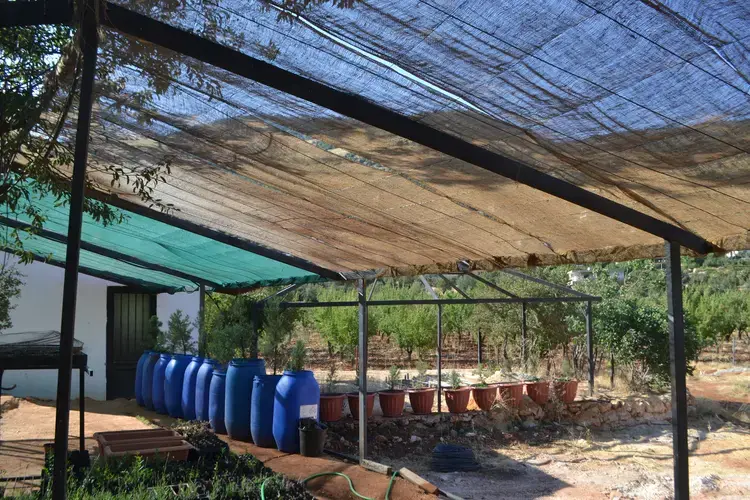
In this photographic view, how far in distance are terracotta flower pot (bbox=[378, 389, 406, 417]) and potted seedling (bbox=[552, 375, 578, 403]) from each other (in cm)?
245

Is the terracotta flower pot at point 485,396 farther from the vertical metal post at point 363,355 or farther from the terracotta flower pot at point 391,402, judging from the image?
the vertical metal post at point 363,355

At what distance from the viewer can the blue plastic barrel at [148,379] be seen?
9.77 m

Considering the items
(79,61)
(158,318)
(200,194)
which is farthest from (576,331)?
(79,61)

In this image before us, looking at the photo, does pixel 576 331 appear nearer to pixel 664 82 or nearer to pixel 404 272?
pixel 404 272

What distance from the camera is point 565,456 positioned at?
8.10 m

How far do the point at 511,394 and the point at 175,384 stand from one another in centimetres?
453

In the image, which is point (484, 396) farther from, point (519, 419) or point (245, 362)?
point (245, 362)

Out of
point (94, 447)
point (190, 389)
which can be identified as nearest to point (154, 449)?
point (94, 447)

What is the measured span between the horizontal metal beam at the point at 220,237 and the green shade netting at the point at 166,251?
15 cm

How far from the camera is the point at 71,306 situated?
8.96 feet

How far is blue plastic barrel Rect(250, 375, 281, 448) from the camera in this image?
6980 millimetres

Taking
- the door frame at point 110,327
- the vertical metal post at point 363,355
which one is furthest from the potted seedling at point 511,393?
the door frame at point 110,327

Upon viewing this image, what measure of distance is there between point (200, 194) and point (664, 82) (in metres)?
3.70

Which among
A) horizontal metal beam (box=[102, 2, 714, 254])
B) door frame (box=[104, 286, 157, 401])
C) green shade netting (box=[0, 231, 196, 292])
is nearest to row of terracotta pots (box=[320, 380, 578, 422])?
green shade netting (box=[0, 231, 196, 292])
